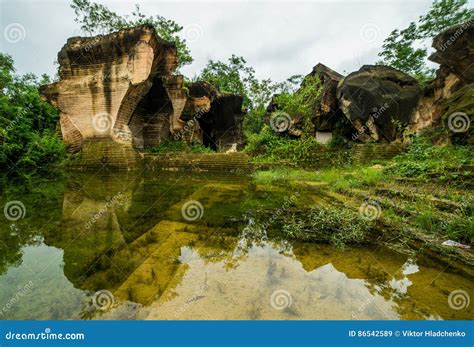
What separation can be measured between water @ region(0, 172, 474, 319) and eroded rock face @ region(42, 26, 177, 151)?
9.30 m

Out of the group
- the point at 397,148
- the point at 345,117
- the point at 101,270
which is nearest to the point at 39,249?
the point at 101,270

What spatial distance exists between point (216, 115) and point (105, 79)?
1045 cm

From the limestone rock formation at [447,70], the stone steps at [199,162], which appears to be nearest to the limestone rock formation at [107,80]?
the stone steps at [199,162]

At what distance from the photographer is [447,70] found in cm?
1166

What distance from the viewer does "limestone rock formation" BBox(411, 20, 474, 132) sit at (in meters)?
10.2

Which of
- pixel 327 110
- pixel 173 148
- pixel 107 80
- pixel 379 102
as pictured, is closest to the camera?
pixel 107 80

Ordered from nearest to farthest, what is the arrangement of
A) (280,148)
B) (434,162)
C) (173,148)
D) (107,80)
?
1. (434,162)
2. (107,80)
3. (280,148)
4. (173,148)

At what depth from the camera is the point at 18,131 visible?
13086 mm

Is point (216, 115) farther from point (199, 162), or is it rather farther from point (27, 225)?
point (27, 225)

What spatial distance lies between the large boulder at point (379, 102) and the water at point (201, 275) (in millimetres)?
11887

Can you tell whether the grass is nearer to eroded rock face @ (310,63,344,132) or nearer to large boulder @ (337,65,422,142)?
large boulder @ (337,65,422,142)

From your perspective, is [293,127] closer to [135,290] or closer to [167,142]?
[167,142]

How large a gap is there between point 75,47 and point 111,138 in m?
4.78

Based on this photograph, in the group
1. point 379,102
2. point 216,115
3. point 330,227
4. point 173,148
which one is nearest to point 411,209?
point 330,227
